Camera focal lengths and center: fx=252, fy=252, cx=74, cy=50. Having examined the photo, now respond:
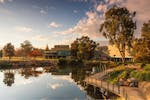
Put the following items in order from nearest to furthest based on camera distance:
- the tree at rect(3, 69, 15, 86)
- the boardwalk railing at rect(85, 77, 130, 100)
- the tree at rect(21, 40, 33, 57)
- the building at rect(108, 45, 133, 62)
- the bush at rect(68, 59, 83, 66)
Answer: the boardwalk railing at rect(85, 77, 130, 100) < the tree at rect(3, 69, 15, 86) < the bush at rect(68, 59, 83, 66) < the building at rect(108, 45, 133, 62) < the tree at rect(21, 40, 33, 57)

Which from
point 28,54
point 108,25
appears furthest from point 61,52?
point 108,25

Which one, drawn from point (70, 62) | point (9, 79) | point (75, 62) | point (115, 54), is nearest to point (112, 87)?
point (9, 79)

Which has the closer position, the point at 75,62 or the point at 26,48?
the point at 75,62

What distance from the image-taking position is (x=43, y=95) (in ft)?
147

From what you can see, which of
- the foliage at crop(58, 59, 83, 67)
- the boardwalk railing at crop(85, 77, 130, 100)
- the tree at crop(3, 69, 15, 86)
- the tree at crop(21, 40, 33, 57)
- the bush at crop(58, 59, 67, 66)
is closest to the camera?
the boardwalk railing at crop(85, 77, 130, 100)

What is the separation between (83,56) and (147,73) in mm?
85049

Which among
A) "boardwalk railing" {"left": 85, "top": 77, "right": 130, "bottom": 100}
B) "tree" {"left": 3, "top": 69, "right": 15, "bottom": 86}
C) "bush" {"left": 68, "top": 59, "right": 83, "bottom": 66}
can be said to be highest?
"bush" {"left": 68, "top": 59, "right": 83, "bottom": 66}

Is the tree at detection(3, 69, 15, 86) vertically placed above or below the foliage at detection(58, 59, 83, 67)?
below

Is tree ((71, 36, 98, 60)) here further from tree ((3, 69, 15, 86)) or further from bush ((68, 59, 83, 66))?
tree ((3, 69, 15, 86))

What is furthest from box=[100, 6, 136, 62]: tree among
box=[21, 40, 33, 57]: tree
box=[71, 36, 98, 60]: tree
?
box=[21, 40, 33, 57]: tree

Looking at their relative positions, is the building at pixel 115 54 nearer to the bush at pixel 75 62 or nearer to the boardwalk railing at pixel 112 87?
the bush at pixel 75 62

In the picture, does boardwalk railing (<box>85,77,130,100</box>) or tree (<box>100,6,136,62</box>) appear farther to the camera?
tree (<box>100,6,136,62</box>)

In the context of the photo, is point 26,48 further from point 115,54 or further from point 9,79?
point 9,79

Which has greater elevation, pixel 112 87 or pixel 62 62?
pixel 62 62
